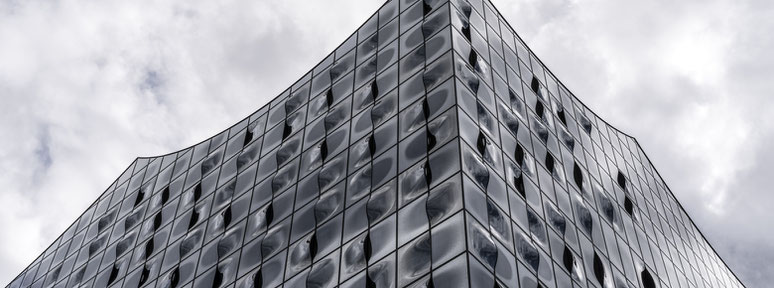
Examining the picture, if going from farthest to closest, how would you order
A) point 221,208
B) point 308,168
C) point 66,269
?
point 66,269 → point 221,208 → point 308,168

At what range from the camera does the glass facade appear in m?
25.5

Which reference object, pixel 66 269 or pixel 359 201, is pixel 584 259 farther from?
pixel 66 269

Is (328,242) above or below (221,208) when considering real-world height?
below

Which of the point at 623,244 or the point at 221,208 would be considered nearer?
the point at 623,244

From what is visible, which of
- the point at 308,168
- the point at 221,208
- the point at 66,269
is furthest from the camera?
the point at 66,269

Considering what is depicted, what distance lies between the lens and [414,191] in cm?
2630

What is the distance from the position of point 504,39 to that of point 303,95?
8.65 meters

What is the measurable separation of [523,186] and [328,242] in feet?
20.0

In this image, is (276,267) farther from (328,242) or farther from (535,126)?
(535,126)

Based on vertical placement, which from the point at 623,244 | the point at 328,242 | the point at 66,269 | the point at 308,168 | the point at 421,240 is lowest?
the point at 421,240

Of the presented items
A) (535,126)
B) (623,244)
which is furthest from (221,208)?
(623,244)

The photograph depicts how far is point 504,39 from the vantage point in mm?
37250

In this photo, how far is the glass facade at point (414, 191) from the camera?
83.5ft

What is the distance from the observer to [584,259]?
29.7 metres
